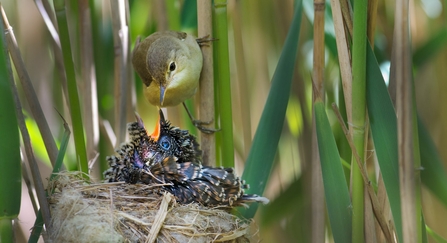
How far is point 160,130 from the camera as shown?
4.97ft

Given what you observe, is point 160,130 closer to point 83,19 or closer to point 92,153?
point 92,153

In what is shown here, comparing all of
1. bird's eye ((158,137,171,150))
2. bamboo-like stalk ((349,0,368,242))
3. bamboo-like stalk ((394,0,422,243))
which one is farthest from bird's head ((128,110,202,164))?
bamboo-like stalk ((394,0,422,243))

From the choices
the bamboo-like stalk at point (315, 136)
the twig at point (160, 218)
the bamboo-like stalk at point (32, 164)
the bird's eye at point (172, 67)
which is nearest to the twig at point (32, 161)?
the bamboo-like stalk at point (32, 164)

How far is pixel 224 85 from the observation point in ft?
3.98

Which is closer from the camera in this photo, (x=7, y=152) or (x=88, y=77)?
(x=7, y=152)

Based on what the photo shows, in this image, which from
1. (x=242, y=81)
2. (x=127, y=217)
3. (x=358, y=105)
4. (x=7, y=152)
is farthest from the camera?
(x=242, y=81)

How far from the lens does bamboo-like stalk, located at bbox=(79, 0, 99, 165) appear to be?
1500mm

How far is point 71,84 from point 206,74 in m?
0.34

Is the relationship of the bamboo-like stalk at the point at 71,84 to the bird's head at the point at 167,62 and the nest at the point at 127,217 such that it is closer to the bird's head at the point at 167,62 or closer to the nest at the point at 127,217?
the nest at the point at 127,217

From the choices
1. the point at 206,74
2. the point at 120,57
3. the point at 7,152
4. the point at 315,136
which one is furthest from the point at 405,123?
the point at 120,57

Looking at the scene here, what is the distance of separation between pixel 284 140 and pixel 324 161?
0.61 m

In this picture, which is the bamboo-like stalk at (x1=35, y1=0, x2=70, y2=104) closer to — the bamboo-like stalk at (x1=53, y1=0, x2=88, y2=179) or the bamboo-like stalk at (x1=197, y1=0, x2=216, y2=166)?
the bamboo-like stalk at (x1=53, y1=0, x2=88, y2=179)

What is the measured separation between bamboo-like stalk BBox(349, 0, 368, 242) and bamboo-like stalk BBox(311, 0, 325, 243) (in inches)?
7.4

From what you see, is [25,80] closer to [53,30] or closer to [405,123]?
[53,30]
